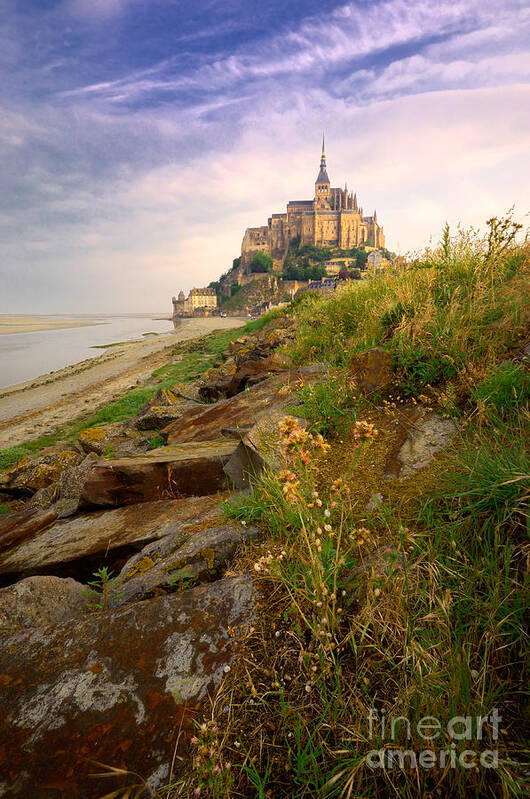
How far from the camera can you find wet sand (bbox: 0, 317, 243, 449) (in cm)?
1480

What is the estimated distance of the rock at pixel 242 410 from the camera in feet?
15.3

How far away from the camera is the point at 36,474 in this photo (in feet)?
23.0

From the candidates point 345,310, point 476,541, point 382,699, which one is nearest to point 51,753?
point 382,699

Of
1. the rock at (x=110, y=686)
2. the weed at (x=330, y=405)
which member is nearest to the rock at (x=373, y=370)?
the weed at (x=330, y=405)

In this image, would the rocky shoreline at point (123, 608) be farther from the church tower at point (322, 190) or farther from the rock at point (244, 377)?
the church tower at point (322, 190)

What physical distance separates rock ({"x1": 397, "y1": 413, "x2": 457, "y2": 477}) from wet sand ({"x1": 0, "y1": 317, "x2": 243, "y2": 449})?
14.2m

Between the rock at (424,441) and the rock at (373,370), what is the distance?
0.75 meters

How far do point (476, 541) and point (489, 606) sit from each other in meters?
0.44

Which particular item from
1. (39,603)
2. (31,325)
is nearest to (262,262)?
(31,325)

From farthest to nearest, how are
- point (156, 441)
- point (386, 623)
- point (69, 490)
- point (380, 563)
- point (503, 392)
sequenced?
point (156, 441)
point (69, 490)
point (503, 392)
point (380, 563)
point (386, 623)

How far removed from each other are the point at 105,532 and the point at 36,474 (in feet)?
14.9

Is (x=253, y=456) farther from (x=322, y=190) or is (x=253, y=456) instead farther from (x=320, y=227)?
(x=322, y=190)

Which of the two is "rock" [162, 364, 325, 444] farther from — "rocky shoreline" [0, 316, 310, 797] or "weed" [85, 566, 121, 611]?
"weed" [85, 566, 121, 611]

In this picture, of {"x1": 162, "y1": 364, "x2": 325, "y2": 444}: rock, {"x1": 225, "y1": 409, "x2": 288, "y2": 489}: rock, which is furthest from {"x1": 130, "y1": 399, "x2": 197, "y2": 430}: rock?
{"x1": 225, "y1": 409, "x2": 288, "y2": 489}: rock
